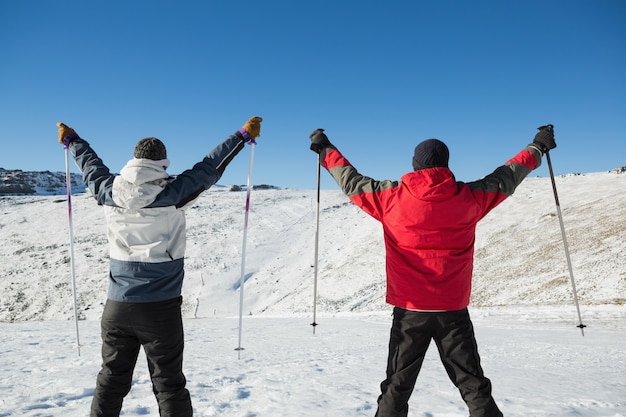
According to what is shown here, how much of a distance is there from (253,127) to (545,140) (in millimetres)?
2915

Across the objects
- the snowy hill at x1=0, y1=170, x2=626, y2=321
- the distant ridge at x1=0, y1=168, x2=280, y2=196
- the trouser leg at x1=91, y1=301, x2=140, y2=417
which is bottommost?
the snowy hill at x1=0, y1=170, x2=626, y2=321

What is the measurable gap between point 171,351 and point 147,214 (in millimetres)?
1103

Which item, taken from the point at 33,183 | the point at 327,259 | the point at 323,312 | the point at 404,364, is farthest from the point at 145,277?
the point at 33,183

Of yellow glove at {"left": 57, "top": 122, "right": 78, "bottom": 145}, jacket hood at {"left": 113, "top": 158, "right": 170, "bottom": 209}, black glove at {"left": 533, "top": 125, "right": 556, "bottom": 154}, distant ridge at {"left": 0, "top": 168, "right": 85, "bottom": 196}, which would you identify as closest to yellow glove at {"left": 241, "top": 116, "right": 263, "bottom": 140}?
jacket hood at {"left": 113, "top": 158, "right": 170, "bottom": 209}

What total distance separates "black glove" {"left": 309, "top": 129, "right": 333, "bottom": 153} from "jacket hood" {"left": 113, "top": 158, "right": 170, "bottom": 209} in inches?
61.4

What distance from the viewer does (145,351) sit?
3.05 m

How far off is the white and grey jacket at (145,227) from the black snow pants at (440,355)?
1.87 m

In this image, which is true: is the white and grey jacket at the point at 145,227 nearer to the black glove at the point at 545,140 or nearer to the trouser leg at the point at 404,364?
the trouser leg at the point at 404,364

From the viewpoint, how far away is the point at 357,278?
82.2 feet

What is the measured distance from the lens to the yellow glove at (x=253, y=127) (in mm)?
3933

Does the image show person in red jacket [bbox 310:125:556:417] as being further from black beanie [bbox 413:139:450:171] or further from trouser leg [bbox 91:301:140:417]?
trouser leg [bbox 91:301:140:417]

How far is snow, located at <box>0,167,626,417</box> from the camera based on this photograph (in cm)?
461

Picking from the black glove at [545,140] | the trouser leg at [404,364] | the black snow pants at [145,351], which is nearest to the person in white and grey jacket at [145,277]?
the black snow pants at [145,351]

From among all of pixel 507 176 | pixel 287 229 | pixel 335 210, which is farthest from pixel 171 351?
pixel 335 210
